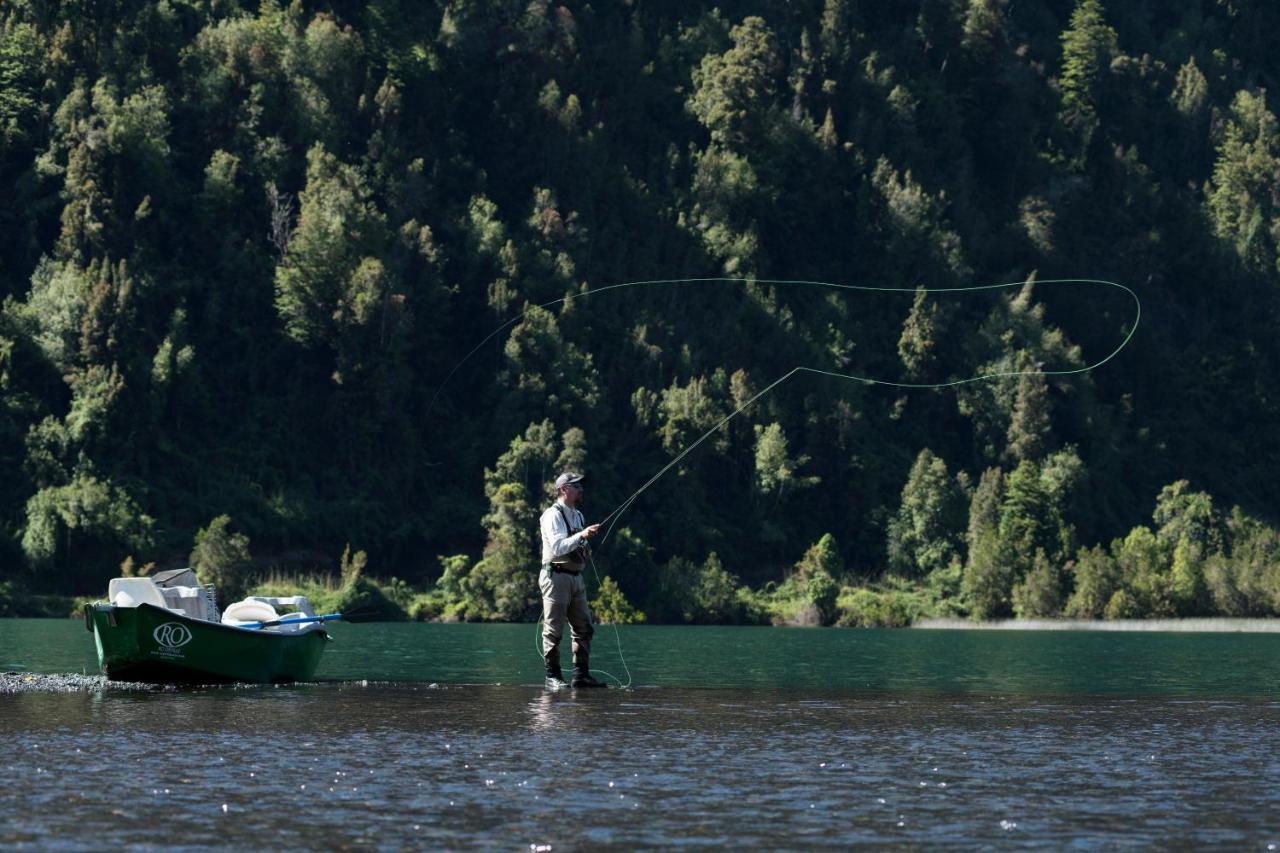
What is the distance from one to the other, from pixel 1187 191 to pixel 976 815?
15610 cm

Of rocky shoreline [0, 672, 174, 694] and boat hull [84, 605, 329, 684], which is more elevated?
boat hull [84, 605, 329, 684]

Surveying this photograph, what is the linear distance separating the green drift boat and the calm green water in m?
3.32

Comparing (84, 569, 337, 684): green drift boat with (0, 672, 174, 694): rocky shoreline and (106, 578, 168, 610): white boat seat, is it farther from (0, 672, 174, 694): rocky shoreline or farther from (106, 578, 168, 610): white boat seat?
(0, 672, 174, 694): rocky shoreline

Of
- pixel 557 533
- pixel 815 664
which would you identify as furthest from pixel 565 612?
pixel 815 664

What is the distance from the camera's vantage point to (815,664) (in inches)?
1753

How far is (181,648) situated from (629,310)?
109891 mm

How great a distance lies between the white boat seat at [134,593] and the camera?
26406 millimetres

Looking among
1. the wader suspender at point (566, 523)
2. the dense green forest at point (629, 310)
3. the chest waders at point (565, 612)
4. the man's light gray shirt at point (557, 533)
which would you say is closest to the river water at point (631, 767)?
the chest waders at point (565, 612)

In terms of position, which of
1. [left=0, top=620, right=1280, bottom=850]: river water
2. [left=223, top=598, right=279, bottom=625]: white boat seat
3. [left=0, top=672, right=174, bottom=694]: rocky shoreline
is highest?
[left=223, top=598, right=279, bottom=625]: white boat seat

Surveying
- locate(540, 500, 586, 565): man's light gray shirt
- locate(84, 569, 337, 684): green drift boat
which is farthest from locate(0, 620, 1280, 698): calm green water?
locate(540, 500, 586, 565): man's light gray shirt

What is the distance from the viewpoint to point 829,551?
121m

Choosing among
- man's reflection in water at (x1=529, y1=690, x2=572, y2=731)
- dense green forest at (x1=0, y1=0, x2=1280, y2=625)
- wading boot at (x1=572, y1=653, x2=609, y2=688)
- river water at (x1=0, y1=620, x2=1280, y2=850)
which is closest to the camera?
river water at (x1=0, y1=620, x2=1280, y2=850)

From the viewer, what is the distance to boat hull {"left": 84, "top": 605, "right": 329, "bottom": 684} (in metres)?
25.6

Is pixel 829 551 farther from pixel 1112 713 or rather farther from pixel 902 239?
pixel 1112 713
